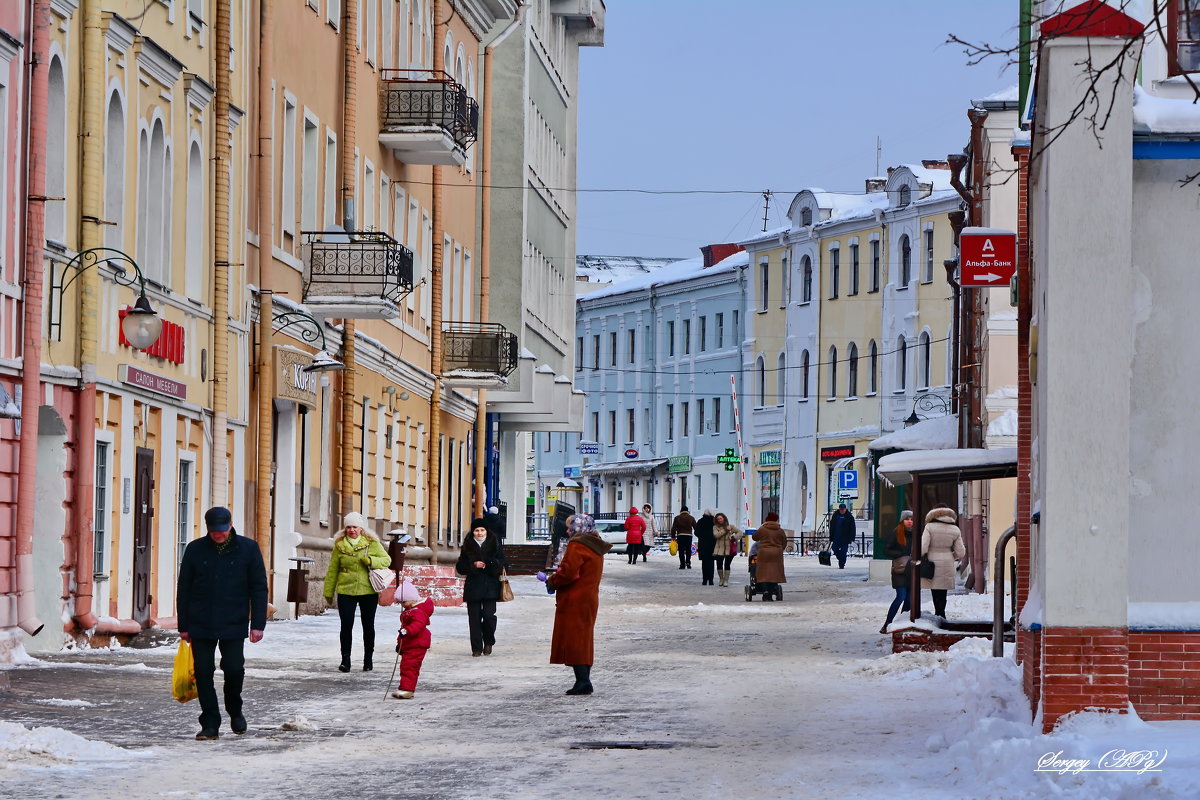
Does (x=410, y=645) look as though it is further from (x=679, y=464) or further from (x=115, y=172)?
(x=679, y=464)


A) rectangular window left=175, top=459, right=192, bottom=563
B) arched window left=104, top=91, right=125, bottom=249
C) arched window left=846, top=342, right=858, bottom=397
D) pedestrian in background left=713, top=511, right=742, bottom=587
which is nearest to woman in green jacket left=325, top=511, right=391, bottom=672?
arched window left=104, top=91, right=125, bottom=249

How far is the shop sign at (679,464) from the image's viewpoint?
9488 cm

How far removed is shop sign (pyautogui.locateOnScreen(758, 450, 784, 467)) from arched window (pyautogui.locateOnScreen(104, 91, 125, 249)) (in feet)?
209

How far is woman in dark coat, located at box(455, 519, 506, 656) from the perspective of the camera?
23.9 meters

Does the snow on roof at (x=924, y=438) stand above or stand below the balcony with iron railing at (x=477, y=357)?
below

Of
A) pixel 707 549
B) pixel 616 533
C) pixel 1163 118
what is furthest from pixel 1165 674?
pixel 616 533

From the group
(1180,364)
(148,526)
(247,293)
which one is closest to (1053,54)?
(1180,364)

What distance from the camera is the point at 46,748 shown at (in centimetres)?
1306

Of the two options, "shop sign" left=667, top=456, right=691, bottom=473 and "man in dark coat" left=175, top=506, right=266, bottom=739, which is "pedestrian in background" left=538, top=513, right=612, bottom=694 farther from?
"shop sign" left=667, top=456, right=691, bottom=473

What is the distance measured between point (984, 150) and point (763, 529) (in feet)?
37.9

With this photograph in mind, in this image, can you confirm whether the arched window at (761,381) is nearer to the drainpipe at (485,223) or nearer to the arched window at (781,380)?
the arched window at (781,380)

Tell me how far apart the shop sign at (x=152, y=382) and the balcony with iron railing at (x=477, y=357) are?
17.0m

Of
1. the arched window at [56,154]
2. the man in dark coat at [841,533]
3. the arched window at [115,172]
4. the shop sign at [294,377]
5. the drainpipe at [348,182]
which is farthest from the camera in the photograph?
the man in dark coat at [841,533]

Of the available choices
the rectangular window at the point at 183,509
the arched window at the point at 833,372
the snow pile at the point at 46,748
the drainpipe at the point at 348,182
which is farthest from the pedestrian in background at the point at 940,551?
the arched window at the point at 833,372
